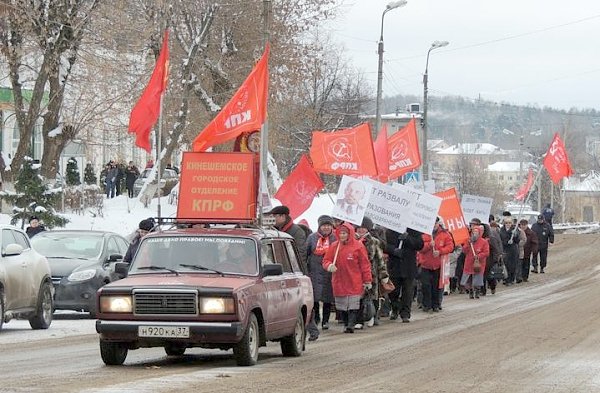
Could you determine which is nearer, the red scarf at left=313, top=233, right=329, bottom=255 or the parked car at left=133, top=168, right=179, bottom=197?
the red scarf at left=313, top=233, right=329, bottom=255

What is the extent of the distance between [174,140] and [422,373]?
3271 cm

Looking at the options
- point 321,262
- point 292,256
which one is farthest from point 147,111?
point 292,256

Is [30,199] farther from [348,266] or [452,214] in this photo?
[348,266]

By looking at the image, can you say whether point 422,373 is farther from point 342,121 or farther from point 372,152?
point 342,121

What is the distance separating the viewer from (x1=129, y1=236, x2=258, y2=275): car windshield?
47.6 ft

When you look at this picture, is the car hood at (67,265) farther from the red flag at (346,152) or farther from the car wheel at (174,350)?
the car wheel at (174,350)

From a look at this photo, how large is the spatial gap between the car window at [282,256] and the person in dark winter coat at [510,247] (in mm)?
21870

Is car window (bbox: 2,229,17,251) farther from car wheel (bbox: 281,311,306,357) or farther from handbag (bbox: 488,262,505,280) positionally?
handbag (bbox: 488,262,505,280)

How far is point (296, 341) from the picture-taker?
1599cm

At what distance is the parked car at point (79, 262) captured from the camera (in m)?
23.4

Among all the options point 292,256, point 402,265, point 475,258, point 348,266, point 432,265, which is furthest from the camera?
point 475,258

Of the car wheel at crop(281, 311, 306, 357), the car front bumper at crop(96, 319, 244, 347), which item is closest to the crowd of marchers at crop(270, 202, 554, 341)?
the car wheel at crop(281, 311, 306, 357)

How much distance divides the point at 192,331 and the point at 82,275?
10.3 meters

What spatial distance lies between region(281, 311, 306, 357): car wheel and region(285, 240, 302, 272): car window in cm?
59
